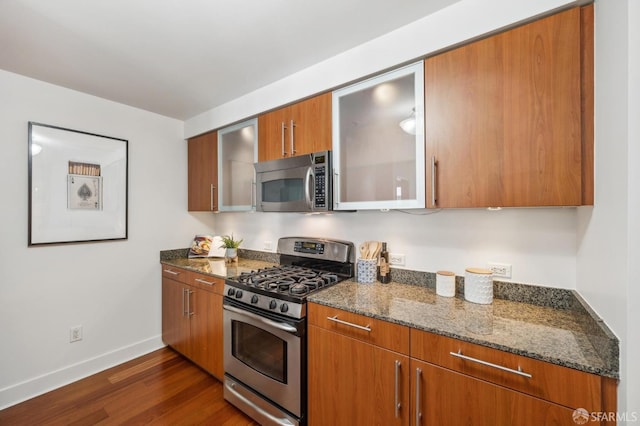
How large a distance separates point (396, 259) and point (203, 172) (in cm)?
209

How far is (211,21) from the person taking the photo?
4.59 feet

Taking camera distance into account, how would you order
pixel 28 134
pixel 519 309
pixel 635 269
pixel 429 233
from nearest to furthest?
pixel 635 269 → pixel 519 309 → pixel 429 233 → pixel 28 134

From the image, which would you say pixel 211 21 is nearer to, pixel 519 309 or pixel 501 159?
pixel 501 159

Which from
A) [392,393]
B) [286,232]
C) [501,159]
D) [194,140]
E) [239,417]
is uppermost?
[194,140]

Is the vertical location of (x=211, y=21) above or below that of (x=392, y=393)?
above

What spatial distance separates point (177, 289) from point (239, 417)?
4.12 feet

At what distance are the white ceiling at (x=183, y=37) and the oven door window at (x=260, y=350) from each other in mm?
1786

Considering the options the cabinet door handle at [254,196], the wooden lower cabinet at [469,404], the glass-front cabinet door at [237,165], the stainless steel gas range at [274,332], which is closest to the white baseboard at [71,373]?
the stainless steel gas range at [274,332]

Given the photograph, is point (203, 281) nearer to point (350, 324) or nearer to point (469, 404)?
point (350, 324)

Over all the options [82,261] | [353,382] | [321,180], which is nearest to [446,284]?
[353,382]

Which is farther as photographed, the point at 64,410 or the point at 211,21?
the point at 64,410

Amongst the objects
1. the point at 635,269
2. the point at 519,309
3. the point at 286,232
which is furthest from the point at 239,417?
the point at 635,269

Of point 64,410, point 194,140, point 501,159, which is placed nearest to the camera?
point 501,159

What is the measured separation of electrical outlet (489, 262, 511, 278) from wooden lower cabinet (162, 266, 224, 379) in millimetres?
1831
